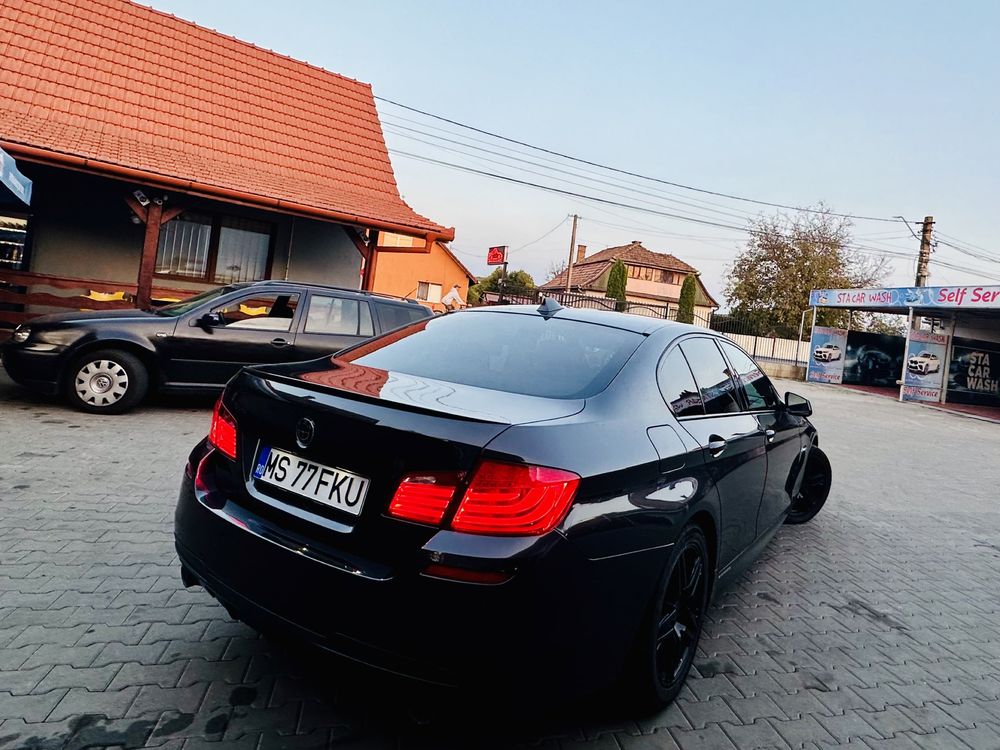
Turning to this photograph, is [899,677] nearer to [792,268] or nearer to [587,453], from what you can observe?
[587,453]

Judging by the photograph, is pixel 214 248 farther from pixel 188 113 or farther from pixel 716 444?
pixel 716 444

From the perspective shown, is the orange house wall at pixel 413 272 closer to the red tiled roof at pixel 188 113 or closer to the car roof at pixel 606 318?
the red tiled roof at pixel 188 113

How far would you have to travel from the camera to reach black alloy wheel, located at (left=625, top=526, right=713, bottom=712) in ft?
8.02

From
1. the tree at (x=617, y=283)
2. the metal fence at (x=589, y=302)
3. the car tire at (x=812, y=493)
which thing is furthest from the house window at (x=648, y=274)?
the car tire at (x=812, y=493)

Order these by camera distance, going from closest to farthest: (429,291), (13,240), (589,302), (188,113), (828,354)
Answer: (13,240) → (188,113) → (828,354) → (589,302) → (429,291)

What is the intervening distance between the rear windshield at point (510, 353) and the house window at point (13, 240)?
11671 mm

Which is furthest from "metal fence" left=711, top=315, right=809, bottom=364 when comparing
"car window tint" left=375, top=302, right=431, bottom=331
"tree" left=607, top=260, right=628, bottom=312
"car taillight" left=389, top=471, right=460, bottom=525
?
"car taillight" left=389, top=471, right=460, bottom=525

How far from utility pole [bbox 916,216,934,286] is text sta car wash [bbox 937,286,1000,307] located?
10953mm

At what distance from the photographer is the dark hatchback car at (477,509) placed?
193 cm

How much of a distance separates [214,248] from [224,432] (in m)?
12.0

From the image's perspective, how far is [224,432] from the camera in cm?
259

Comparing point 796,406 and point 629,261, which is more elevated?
point 629,261

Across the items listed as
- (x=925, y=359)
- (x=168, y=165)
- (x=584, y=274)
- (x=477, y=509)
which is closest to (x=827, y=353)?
(x=925, y=359)

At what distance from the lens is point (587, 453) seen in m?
2.17
